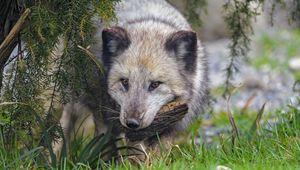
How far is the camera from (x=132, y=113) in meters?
5.64

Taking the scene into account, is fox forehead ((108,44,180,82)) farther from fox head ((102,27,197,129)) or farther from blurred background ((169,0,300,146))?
blurred background ((169,0,300,146))

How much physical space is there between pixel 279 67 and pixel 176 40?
6.30 meters

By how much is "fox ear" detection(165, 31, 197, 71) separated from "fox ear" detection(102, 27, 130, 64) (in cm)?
35

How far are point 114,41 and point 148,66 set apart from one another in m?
0.37

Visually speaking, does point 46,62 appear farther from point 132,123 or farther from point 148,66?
point 148,66

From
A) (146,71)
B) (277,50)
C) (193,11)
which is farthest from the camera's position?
(277,50)

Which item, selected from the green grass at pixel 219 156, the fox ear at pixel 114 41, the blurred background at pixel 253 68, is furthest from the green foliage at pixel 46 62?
the blurred background at pixel 253 68

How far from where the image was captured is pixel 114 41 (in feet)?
20.0

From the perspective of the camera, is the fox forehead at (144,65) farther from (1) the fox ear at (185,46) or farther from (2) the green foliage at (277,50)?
(2) the green foliage at (277,50)

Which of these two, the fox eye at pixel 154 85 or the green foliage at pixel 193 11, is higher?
the green foliage at pixel 193 11

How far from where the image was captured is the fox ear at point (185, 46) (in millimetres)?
6031

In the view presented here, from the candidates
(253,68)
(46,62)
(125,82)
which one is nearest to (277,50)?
(253,68)

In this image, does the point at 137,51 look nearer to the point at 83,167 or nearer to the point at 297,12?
the point at 83,167

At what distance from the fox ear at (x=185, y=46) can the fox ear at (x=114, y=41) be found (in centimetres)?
35
